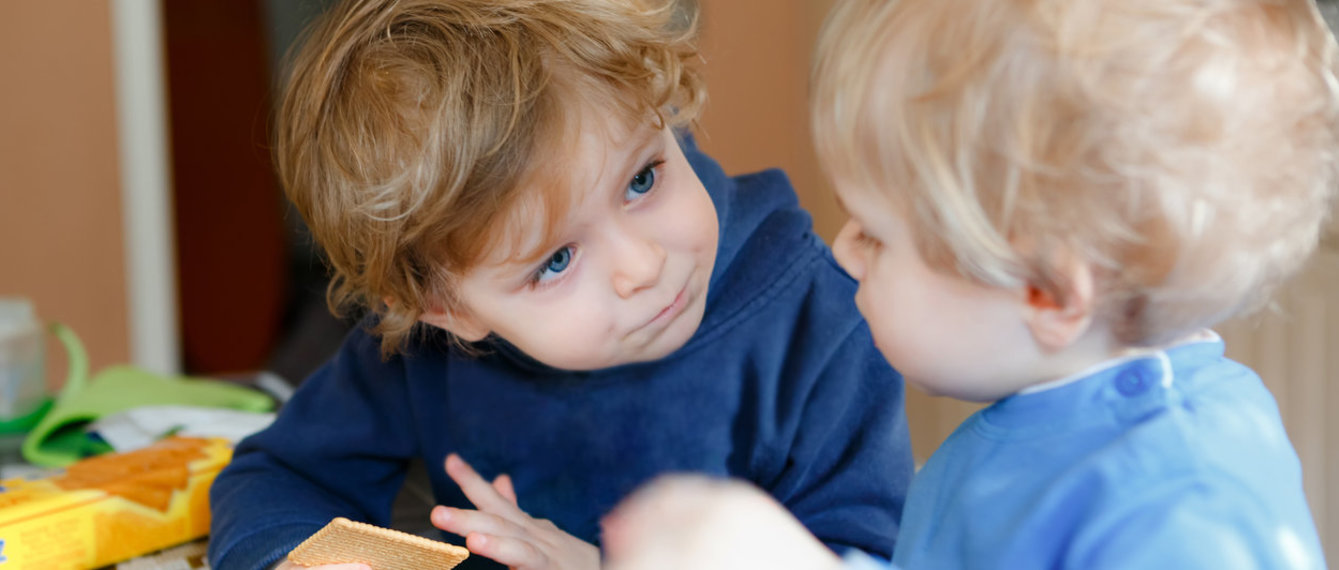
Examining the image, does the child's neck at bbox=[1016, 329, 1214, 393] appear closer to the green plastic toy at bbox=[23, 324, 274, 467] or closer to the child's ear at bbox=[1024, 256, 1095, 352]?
the child's ear at bbox=[1024, 256, 1095, 352]

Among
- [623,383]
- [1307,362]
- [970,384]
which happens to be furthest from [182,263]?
[970,384]

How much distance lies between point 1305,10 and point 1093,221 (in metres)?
0.15

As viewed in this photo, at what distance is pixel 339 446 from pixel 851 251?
559mm

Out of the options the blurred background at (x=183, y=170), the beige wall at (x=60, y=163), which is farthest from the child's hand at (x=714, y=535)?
the beige wall at (x=60, y=163)

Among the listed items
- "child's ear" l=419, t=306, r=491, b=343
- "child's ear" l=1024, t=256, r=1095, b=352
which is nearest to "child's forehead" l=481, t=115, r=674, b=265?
"child's ear" l=419, t=306, r=491, b=343

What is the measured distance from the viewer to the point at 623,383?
95 centimetres

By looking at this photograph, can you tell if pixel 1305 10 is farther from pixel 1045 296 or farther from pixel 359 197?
pixel 359 197

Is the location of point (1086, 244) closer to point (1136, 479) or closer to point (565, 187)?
point (1136, 479)

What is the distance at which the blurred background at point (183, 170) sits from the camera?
2502 mm

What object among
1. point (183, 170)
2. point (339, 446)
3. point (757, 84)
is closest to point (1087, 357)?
point (339, 446)

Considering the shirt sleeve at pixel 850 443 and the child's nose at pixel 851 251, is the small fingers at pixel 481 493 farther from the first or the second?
the child's nose at pixel 851 251

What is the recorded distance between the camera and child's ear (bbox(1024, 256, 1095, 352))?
51 centimetres

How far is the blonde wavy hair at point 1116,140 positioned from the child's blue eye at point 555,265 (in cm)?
30

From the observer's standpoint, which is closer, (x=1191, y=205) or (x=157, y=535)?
(x=1191, y=205)
